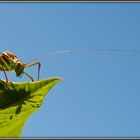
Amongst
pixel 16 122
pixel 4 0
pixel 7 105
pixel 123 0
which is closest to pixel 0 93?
pixel 7 105

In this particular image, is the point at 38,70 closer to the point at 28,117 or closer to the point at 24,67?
the point at 24,67

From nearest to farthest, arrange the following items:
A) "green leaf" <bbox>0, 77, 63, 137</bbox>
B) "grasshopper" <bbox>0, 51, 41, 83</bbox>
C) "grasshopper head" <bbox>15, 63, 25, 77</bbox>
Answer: "green leaf" <bbox>0, 77, 63, 137</bbox> → "grasshopper" <bbox>0, 51, 41, 83</bbox> → "grasshopper head" <bbox>15, 63, 25, 77</bbox>

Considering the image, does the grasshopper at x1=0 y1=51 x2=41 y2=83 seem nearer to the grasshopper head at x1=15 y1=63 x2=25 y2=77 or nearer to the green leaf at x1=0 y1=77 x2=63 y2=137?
the grasshopper head at x1=15 y1=63 x2=25 y2=77

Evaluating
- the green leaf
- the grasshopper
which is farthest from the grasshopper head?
the green leaf

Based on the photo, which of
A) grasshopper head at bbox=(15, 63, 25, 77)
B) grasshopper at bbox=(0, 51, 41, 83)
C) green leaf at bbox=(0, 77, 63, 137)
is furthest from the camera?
grasshopper head at bbox=(15, 63, 25, 77)

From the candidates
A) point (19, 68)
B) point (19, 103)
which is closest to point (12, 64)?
point (19, 68)

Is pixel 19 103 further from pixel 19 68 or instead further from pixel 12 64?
pixel 19 68

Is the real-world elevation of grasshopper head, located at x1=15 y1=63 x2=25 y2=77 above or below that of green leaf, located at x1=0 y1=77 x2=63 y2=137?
below

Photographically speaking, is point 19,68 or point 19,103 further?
point 19,68

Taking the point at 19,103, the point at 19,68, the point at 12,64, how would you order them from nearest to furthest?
the point at 19,103 → the point at 12,64 → the point at 19,68
